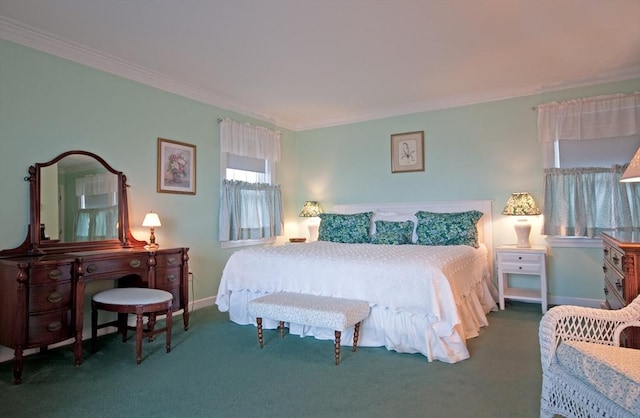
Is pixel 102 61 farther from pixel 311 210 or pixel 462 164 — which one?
pixel 462 164

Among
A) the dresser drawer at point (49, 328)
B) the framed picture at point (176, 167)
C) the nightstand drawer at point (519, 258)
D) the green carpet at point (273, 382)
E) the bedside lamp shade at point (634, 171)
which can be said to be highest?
the framed picture at point (176, 167)

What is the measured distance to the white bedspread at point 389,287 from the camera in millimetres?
2650

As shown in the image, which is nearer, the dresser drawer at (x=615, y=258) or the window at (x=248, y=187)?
the dresser drawer at (x=615, y=258)

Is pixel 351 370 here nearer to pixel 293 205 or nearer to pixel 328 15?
pixel 328 15

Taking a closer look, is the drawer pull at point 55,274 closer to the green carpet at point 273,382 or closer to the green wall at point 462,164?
the green carpet at point 273,382

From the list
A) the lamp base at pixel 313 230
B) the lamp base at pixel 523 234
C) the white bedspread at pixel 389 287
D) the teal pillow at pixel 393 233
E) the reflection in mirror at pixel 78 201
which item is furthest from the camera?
the lamp base at pixel 313 230

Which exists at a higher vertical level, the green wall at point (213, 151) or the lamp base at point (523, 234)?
the green wall at point (213, 151)

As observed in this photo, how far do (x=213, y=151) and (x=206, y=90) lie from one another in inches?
27.8

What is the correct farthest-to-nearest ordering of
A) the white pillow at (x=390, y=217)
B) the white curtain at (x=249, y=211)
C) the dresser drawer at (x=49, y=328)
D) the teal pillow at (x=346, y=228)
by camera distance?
the white pillow at (x=390, y=217) → the teal pillow at (x=346, y=228) → the white curtain at (x=249, y=211) → the dresser drawer at (x=49, y=328)

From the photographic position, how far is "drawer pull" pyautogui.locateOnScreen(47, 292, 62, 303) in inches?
102

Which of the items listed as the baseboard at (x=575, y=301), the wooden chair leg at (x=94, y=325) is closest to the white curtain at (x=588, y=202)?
the baseboard at (x=575, y=301)

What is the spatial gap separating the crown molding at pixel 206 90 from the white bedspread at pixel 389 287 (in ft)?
6.48

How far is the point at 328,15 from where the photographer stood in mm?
2762

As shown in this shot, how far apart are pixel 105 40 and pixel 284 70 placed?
1576 mm
